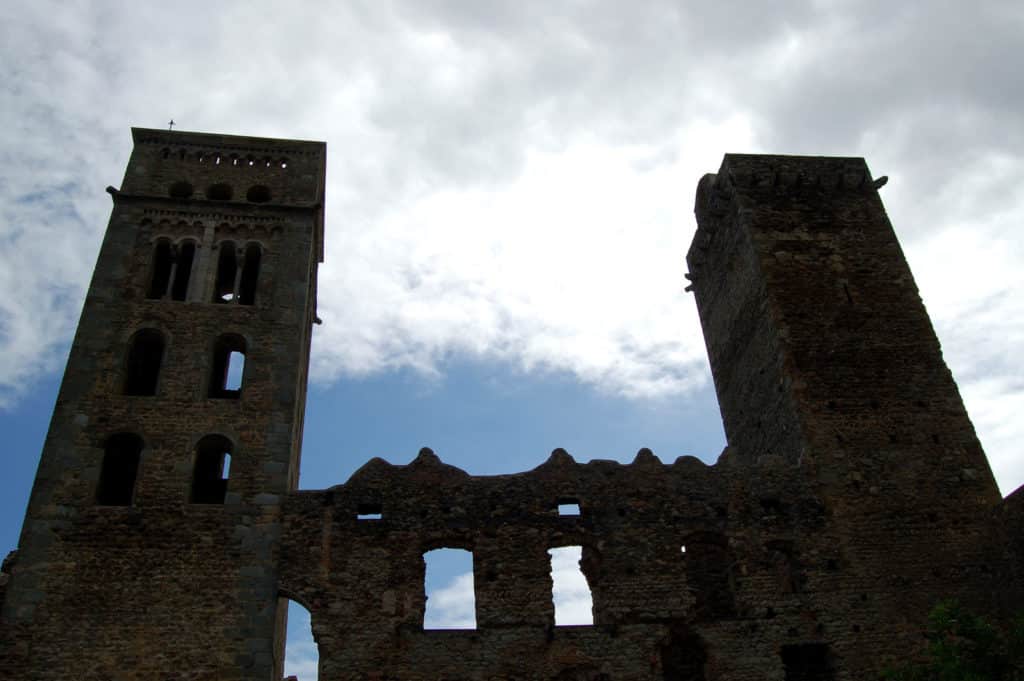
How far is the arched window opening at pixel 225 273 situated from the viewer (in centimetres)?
1839

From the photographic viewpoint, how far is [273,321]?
17250 mm

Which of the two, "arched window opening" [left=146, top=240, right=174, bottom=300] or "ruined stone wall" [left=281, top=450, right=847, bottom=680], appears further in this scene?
"arched window opening" [left=146, top=240, right=174, bottom=300]

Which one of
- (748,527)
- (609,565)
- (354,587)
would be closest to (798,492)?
(748,527)

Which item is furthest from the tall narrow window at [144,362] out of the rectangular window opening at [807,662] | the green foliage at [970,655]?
the green foliage at [970,655]

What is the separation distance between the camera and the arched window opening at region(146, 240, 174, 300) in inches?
720

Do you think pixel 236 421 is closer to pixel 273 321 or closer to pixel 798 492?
pixel 273 321

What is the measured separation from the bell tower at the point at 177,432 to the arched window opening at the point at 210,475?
0.13 feet

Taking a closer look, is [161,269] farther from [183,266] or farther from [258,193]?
[258,193]

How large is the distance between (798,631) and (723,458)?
3.38 metres

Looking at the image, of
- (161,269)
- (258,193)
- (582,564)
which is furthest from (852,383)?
(161,269)

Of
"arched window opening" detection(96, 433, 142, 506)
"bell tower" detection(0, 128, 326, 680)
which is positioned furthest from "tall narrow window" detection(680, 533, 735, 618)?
"arched window opening" detection(96, 433, 142, 506)

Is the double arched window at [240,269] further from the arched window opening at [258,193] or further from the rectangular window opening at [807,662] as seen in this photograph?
the rectangular window opening at [807,662]

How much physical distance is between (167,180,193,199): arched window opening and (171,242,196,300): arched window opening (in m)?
1.60

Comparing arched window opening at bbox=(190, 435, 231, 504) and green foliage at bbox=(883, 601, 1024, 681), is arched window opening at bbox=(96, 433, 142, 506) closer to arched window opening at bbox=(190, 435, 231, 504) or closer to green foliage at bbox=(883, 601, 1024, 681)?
arched window opening at bbox=(190, 435, 231, 504)
